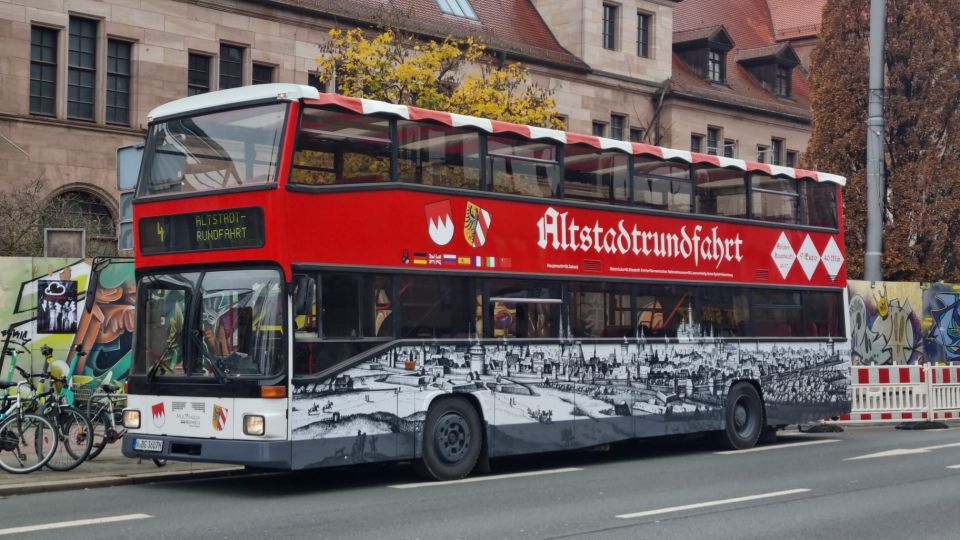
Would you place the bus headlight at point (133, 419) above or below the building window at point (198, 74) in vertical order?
below

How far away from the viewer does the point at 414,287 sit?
14.5 m

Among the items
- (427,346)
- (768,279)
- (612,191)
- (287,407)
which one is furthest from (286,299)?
(768,279)

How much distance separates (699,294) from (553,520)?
7614 mm

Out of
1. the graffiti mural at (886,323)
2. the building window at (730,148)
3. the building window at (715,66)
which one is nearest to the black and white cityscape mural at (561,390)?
the graffiti mural at (886,323)

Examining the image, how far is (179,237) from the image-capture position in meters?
13.9

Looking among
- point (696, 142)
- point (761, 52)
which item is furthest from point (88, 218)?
point (761, 52)

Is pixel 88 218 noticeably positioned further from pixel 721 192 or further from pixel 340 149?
pixel 340 149

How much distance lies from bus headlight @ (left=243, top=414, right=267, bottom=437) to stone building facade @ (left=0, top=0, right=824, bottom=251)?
21573mm

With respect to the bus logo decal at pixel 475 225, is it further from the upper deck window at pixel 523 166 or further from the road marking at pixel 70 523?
the road marking at pixel 70 523

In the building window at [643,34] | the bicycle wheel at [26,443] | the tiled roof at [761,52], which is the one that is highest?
the tiled roof at [761,52]

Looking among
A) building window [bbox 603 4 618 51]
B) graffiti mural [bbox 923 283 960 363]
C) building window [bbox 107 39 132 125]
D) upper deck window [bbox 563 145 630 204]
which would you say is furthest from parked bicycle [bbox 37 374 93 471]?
building window [bbox 603 4 618 51]

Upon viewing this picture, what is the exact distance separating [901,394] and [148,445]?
15516mm

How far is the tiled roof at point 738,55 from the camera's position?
5256 cm

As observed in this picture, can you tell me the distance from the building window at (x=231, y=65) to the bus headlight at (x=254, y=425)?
83.2 feet
